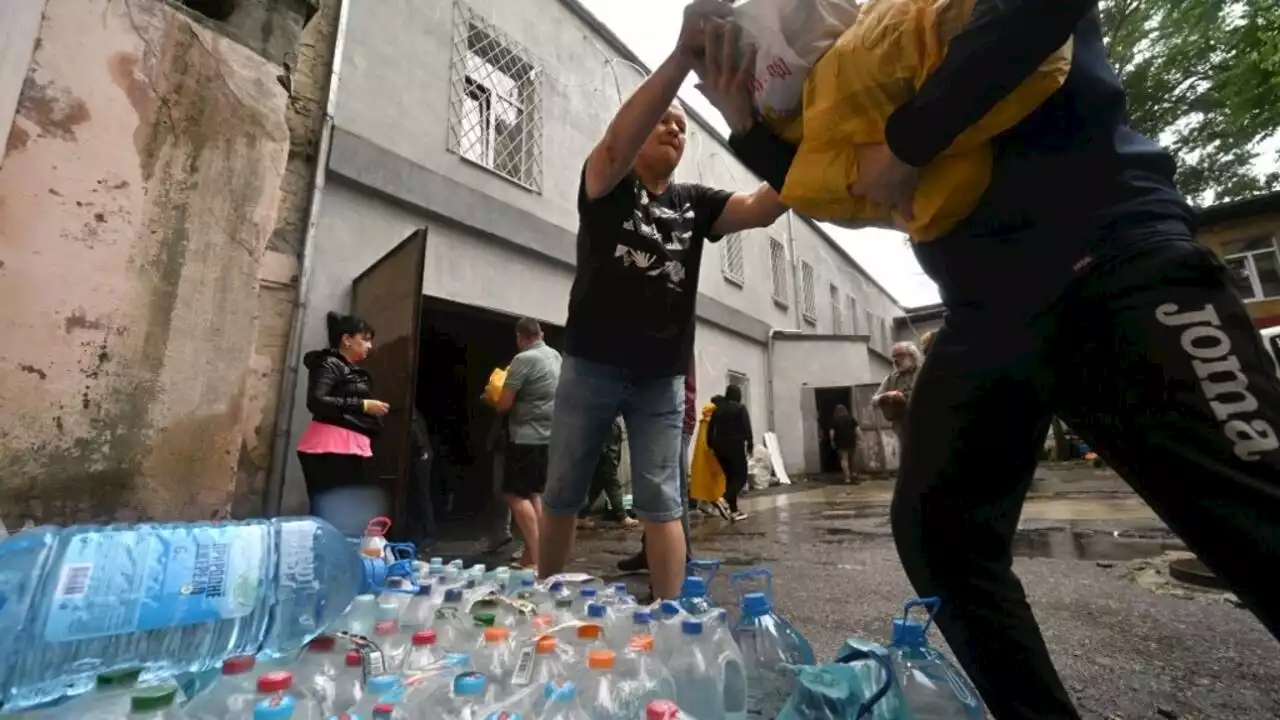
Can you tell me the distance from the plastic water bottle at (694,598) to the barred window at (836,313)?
17391 millimetres

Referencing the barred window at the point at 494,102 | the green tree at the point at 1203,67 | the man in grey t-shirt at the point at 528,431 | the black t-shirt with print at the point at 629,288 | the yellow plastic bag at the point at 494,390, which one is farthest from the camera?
the green tree at the point at 1203,67

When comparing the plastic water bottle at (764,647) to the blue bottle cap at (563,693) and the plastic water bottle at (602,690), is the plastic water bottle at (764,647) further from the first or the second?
the blue bottle cap at (563,693)

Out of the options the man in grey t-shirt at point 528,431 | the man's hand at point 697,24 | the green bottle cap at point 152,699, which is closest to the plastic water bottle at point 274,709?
the green bottle cap at point 152,699

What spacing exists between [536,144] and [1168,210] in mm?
7255

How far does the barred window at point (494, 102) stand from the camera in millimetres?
6363

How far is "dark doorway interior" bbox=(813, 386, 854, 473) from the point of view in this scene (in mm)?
14664

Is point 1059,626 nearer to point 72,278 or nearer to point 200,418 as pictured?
point 200,418

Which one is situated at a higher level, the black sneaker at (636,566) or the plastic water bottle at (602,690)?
the plastic water bottle at (602,690)

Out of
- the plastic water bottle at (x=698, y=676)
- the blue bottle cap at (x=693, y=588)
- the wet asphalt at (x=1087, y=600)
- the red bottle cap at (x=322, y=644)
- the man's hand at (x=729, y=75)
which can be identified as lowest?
the wet asphalt at (x=1087, y=600)

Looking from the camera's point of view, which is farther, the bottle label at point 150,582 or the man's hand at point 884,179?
the bottle label at point 150,582

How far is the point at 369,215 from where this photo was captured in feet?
17.6

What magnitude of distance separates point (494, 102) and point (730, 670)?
23.4 feet

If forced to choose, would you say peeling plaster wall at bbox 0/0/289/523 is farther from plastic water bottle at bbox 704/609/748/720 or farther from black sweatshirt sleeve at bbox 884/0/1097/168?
black sweatshirt sleeve at bbox 884/0/1097/168

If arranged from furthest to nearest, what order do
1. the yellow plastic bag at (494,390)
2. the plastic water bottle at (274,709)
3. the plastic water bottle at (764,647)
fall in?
the yellow plastic bag at (494,390) → the plastic water bottle at (764,647) → the plastic water bottle at (274,709)
